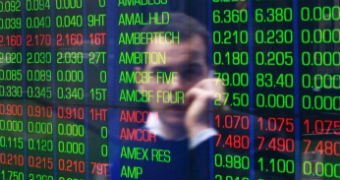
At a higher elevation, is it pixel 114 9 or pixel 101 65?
pixel 114 9

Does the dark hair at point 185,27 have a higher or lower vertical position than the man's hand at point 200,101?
higher

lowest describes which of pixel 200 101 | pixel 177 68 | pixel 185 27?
pixel 200 101

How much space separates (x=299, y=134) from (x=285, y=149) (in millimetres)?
75

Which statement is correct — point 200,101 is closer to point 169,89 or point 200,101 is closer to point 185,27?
point 169,89

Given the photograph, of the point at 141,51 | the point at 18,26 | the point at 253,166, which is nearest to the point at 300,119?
the point at 253,166

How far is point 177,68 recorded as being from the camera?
2.67 metres

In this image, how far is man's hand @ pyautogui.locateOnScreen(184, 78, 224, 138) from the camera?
262 cm

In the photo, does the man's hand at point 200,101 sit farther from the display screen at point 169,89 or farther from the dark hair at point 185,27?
the dark hair at point 185,27

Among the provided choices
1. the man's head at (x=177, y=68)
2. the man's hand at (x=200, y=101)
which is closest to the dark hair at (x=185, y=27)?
the man's head at (x=177, y=68)

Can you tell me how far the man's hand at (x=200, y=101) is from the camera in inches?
103

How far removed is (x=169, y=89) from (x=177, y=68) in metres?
0.09

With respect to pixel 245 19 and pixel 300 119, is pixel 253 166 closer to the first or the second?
pixel 300 119

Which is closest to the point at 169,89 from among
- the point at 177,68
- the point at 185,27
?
the point at 177,68

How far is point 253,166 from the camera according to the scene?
2.53 meters
